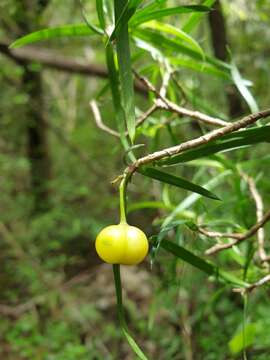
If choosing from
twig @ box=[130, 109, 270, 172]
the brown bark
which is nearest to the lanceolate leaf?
twig @ box=[130, 109, 270, 172]

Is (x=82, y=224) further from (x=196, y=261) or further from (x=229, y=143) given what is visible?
(x=229, y=143)

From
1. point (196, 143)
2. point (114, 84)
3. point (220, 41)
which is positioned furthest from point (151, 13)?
point (220, 41)

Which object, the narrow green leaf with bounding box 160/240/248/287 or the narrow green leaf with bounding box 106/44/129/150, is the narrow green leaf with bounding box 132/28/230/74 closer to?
the narrow green leaf with bounding box 106/44/129/150

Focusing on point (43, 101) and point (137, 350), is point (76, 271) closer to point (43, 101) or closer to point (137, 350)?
point (43, 101)

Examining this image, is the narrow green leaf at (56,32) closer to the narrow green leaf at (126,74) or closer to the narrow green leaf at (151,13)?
the narrow green leaf at (151,13)

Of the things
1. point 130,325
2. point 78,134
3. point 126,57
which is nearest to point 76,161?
point 78,134

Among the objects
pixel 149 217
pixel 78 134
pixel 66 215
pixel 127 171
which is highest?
pixel 127 171
